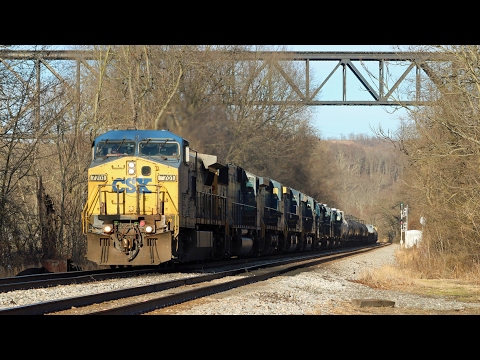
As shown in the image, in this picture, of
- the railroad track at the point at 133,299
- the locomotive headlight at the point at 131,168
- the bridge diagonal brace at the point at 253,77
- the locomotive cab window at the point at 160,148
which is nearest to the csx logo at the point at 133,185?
the locomotive headlight at the point at 131,168

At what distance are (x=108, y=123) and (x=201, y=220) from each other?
11.6 m

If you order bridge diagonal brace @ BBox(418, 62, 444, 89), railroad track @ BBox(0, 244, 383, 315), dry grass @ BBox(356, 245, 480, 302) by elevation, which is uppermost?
bridge diagonal brace @ BBox(418, 62, 444, 89)

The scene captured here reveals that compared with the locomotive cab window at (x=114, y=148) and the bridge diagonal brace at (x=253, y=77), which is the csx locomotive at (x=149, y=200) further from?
the bridge diagonal brace at (x=253, y=77)

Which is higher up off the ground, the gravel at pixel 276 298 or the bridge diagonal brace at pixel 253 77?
the bridge diagonal brace at pixel 253 77

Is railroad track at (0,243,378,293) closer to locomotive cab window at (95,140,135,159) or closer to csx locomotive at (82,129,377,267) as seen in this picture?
csx locomotive at (82,129,377,267)

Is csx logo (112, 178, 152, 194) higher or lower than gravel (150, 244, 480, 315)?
higher

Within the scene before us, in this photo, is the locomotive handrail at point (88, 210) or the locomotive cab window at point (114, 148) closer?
the locomotive handrail at point (88, 210)

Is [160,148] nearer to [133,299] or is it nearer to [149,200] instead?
[149,200]

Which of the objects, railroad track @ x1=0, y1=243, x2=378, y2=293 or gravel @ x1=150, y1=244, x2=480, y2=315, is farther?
railroad track @ x1=0, y1=243, x2=378, y2=293

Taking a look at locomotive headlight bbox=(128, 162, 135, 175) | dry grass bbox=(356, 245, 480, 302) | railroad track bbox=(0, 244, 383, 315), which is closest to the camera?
railroad track bbox=(0, 244, 383, 315)

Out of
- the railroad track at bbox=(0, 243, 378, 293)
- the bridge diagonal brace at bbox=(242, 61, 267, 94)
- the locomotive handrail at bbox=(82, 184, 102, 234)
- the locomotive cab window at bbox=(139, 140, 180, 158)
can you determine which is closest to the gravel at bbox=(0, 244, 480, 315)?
the railroad track at bbox=(0, 243, 378, 293)

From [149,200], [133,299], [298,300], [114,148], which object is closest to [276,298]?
[298,300]
